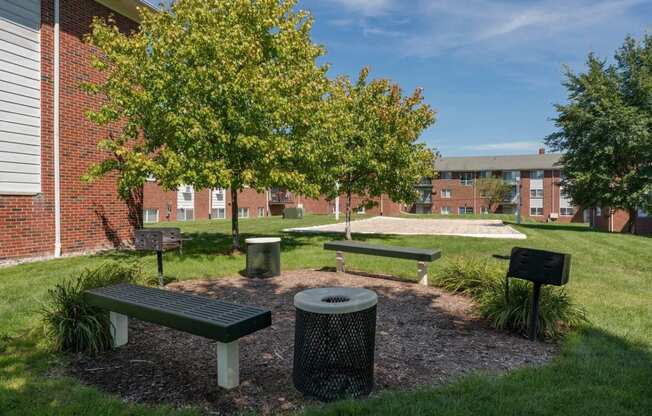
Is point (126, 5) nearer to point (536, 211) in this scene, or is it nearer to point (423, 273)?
point (423, 273)

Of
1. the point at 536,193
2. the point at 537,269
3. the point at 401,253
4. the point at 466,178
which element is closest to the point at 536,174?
the point at 536,193

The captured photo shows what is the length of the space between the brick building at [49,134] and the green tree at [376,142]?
24.2 ft

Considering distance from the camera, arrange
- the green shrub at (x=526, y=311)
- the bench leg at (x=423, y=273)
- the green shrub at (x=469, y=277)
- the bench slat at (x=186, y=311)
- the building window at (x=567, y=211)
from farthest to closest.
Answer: the building window at (x=567, y=211) < the bench leg at (x=423, y=273) < the green shrub at (x=469, y=277) < the green shrub at (x=526, y=311) < the bench slat at (x=186, y=311)

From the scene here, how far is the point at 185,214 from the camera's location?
37.4 metres

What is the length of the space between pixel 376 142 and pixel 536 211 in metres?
52.7

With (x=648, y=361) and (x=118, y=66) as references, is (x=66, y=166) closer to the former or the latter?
(x=118, y=66)

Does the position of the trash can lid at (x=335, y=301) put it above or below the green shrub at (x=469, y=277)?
above

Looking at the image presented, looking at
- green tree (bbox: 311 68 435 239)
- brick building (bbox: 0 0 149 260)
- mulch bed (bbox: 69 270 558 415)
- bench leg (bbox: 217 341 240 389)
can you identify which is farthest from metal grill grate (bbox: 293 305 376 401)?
green tree (bbox: 311 68 435 239)

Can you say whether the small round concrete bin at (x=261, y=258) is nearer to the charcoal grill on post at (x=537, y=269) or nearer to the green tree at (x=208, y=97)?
the green tree at (x=208, y=97)

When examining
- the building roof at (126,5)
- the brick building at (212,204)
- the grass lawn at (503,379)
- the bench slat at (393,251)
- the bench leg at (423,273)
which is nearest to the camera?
the grass lawn at (503,379)

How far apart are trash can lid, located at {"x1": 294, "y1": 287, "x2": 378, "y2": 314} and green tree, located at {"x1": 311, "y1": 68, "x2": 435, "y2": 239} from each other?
10.3 m

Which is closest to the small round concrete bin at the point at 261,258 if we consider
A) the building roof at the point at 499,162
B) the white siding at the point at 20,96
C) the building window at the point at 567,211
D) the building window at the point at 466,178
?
the white siding at the point at 20,96

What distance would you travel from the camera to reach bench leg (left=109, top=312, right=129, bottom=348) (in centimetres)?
445

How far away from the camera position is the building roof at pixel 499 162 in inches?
2307
